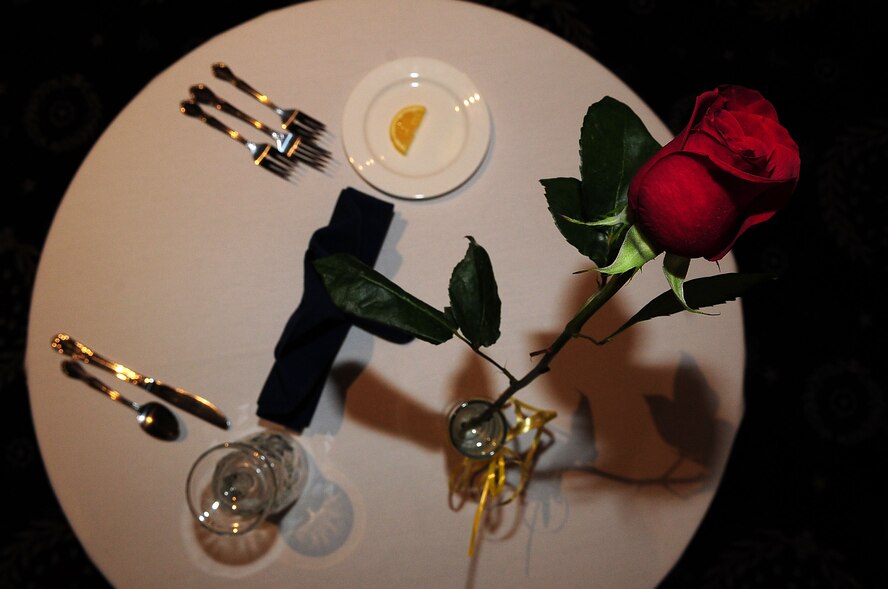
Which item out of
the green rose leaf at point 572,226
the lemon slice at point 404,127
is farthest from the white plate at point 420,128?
the green rose leaf at point 572,226

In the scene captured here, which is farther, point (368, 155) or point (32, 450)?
point (32, 450)

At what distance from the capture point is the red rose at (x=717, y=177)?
1.30 feet

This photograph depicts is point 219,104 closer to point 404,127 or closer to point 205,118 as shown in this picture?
point 205,118

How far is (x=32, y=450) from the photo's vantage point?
59.1 inches

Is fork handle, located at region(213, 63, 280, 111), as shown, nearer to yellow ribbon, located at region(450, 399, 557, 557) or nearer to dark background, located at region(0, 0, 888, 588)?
yellow ribbon, located at region(450, 399, 557, 557)

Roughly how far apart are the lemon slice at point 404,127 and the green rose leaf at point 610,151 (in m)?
0.43

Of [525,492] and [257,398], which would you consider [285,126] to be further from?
[525,492]

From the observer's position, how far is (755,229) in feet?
5.10

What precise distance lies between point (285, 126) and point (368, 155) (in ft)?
0.40

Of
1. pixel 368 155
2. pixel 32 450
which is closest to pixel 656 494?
pixel 368 155

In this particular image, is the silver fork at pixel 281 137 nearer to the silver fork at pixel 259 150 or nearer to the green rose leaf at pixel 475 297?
the silver fork at pixel 259 150

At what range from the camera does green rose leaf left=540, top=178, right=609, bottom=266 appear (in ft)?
1.80

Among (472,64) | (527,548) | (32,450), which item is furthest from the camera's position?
(32,450)

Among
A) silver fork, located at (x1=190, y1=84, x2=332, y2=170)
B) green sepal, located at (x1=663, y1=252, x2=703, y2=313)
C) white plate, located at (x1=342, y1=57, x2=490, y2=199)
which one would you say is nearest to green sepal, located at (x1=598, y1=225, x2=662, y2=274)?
green sepal, located at (x1=663, y1=252, x2=703, y2=313)
